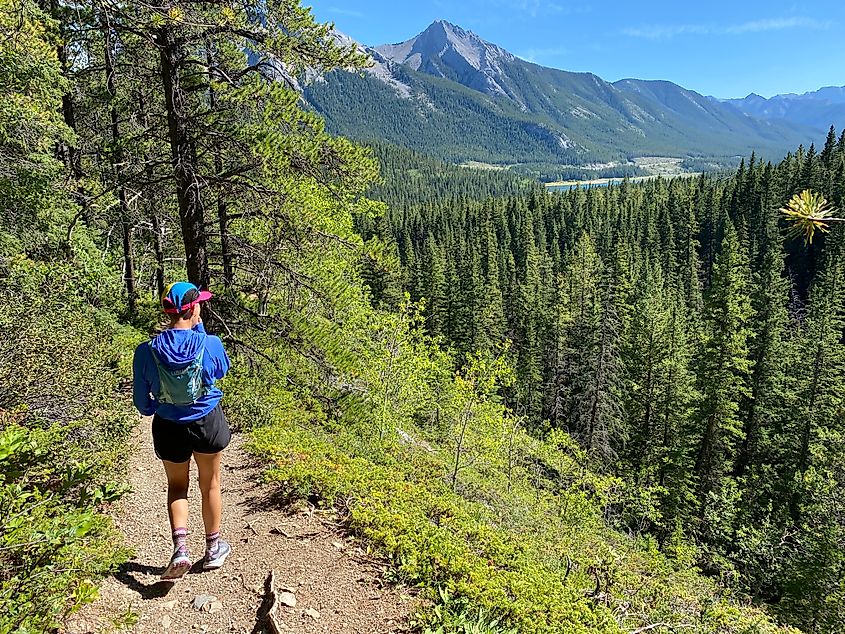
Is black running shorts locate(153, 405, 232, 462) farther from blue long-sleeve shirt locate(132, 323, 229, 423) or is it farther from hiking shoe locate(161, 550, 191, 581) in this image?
hiking shoe locate(161, 550, 191, 581)

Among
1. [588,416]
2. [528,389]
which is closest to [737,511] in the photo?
[588,416]

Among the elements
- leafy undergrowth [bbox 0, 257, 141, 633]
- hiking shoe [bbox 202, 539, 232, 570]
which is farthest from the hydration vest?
hiking shoe [bbox 202, 539, 232, 570]

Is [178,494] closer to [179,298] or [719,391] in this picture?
[179,298]

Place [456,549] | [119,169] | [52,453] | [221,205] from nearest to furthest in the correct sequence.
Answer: [52,453]
[456,549]
[119,169]
[221,205]

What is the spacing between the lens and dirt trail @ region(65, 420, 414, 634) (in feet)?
12.4

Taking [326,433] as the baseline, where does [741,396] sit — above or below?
below

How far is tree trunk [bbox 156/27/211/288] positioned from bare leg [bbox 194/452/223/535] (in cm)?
444

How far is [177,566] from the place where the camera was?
4062 millimetres

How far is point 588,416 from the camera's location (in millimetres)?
35812

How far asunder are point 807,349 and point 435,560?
36.2 meters

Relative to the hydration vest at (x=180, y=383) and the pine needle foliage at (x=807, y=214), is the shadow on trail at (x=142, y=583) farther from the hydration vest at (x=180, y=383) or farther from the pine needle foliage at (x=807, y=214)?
the pine needle foliage at (x=807, y=214)

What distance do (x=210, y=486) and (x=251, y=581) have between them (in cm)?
93

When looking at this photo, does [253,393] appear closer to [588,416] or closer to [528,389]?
[588,416]

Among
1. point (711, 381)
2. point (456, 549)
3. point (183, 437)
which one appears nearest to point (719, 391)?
A: point (711, 381)
